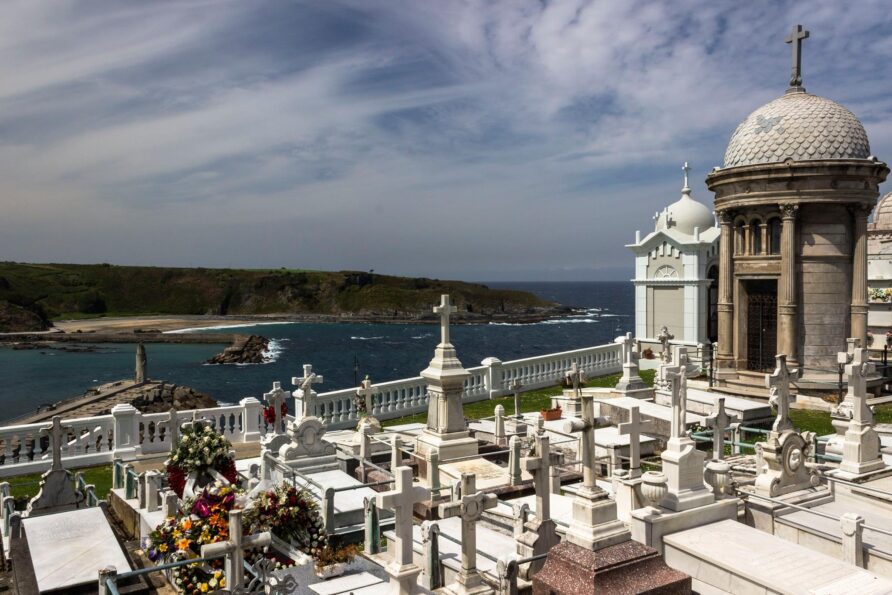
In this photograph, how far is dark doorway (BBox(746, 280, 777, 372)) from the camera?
20.0 m

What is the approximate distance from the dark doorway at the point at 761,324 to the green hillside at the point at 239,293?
13380 cm

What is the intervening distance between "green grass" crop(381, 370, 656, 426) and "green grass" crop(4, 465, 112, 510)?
7.15m

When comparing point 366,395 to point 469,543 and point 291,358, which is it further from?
point 291,358

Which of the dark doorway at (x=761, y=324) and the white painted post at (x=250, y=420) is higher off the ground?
the dark doorway at (x=761, y=324)

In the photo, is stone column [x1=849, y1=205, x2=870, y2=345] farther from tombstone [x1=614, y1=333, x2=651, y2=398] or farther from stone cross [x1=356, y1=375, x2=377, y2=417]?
stone cross [x1=356, y1=375, x2=377, y2=417]

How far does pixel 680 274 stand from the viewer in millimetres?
26156

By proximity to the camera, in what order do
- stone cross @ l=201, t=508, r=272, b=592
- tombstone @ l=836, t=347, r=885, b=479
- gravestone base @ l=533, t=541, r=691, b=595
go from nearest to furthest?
stone cross @ l=201, t=508, r=272, b=592, gravestone base @ l=533, t=541, r=691, b=595, tombstone @ l=836, t=347, r=885, b=479

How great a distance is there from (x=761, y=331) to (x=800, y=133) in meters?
5.74

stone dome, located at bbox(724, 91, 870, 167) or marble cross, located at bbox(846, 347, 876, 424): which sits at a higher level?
stone dome, located at bbox(724, 91, 870, 167)

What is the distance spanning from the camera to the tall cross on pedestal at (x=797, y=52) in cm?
1944

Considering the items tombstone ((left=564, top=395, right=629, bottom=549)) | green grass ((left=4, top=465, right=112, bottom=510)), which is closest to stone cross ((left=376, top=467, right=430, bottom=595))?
tombstone ((left=564, top=395, right=629, bottom=549))

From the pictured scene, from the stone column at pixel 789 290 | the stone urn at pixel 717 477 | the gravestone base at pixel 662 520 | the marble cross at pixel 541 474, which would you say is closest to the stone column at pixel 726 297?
the stone column at pixel 789 290

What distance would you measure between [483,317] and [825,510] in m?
139

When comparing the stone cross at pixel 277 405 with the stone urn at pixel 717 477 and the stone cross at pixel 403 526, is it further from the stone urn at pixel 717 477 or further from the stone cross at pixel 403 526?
the stone urn at pixel 717 477
